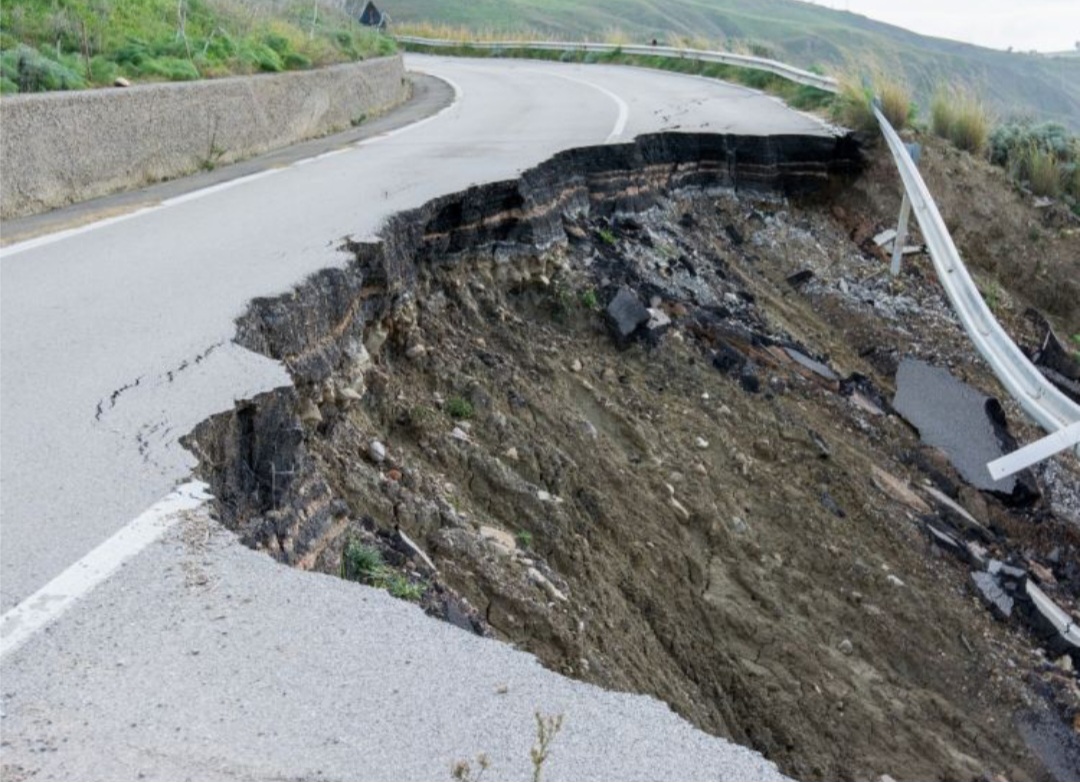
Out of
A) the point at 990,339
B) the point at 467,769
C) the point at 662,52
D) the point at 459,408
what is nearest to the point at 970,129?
the point at 990,339

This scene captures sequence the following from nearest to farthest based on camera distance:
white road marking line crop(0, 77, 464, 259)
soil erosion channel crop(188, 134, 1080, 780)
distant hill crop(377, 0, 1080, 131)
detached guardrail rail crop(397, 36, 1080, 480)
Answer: soil erosion channel crop(188, 134, 1080, 780)
detached guardrail rail crop(397, 36, 1080, 480)
white road marking line crop(0, 77, 464, 259)
distant hill crop(377, 0, 1080, 131)

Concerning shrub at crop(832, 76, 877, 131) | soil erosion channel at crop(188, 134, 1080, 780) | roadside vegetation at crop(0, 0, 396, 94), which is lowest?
soil erosion channel at crop(188, 134, 1080, 780)

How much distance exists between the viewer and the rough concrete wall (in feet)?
33.8

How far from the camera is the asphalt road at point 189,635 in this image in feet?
11.5

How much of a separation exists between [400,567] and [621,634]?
1699 millimetres

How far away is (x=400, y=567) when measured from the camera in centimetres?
601

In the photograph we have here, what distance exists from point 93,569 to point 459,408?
166 inches

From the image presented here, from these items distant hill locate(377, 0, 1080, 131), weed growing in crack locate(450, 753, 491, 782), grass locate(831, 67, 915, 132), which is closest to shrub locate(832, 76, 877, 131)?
grass locate(831, 67, 915, 132)

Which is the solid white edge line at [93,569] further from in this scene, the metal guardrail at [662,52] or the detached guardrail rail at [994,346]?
the metal guardrail at [662,52]

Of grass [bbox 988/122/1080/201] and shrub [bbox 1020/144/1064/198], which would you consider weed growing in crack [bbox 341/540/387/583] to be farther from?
shrub [bbox 1020/144/1064/198]

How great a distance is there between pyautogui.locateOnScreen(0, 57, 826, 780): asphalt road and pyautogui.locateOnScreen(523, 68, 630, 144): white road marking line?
757 cm

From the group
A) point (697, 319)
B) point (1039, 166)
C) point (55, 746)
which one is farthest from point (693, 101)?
point (55, 746)

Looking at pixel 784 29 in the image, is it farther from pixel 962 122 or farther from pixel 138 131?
pixel 138 131

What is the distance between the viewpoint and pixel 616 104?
1981cm
